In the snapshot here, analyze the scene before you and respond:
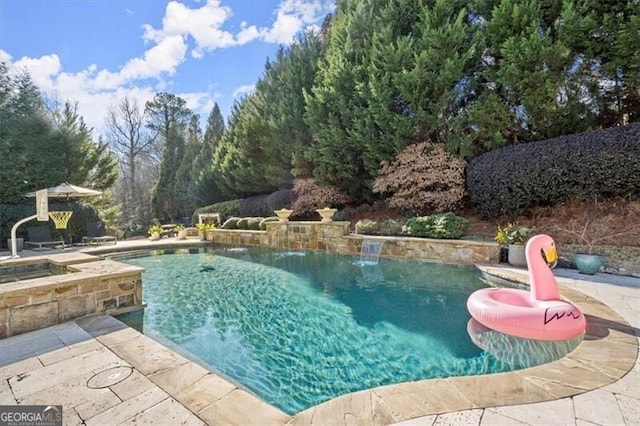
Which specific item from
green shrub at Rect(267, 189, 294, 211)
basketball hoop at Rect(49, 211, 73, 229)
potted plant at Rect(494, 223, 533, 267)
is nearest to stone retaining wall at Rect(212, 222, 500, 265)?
potted plant at Rect(494, 223, 533, 267)

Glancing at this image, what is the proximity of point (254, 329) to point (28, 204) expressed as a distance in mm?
13990

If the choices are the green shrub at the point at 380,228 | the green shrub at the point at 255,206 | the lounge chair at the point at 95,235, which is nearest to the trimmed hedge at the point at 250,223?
the green shrub at the point at 255,206

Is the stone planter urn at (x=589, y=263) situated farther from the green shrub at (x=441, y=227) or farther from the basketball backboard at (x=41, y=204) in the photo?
the basketball backboard at (x=41, y=204)

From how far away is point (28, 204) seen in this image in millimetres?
12430

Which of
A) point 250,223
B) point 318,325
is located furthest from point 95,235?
point 318,325

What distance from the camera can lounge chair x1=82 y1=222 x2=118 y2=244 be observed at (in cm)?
1154

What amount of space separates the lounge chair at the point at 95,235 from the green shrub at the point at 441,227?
10.9 metres

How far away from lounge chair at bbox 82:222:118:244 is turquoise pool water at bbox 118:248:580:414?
6.35m

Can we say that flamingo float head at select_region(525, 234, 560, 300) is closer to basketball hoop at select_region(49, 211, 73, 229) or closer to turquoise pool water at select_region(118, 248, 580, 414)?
turquoise pool water at select_region(118, 248, 580, 414)

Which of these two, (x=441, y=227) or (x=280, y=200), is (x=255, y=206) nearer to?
(x=280, y=200)

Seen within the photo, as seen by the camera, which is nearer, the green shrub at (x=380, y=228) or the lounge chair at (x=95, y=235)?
the green shrub at (x=380, y=228)

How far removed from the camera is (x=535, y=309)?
9.98ft

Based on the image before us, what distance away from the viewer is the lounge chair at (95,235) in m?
11.5

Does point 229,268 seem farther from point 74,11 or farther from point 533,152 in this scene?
point 533,152
